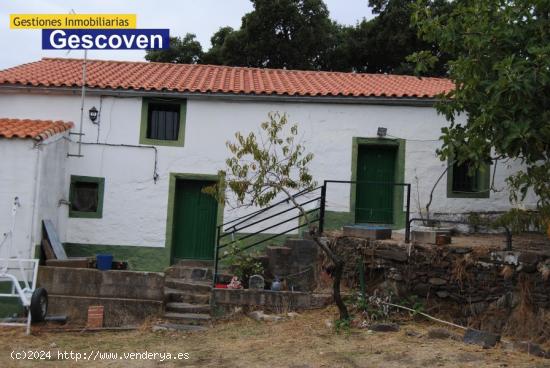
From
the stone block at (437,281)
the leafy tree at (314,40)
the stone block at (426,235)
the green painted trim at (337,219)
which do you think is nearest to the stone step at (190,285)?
the green painted trim at (337,219)

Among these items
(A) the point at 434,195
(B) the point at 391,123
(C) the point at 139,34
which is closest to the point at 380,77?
(B) the point at 391,123

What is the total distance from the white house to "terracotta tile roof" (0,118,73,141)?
0.53m

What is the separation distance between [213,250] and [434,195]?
4.76 m

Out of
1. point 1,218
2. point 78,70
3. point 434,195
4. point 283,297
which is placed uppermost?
point 78,70

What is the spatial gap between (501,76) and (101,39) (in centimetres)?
796

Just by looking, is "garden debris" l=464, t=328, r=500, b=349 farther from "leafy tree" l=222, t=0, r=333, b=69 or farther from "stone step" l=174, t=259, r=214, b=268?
"leafy tree" l=222, t=0, r=333, b=69

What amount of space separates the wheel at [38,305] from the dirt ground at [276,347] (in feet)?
0.88

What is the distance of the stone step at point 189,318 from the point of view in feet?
26.3

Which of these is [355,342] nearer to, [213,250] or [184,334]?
[184,334]

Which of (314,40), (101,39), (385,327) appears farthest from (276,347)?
(314,40)

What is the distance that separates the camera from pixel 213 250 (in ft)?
34.9

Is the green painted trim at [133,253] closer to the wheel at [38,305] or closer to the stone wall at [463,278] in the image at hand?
the wheel at [38,305]

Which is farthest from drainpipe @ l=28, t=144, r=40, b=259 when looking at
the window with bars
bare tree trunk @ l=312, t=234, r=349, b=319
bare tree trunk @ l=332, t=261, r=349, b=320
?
bare tree trunk @ l=332, t=261, r=349, b=320

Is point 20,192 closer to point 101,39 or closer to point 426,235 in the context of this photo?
point 101,39
